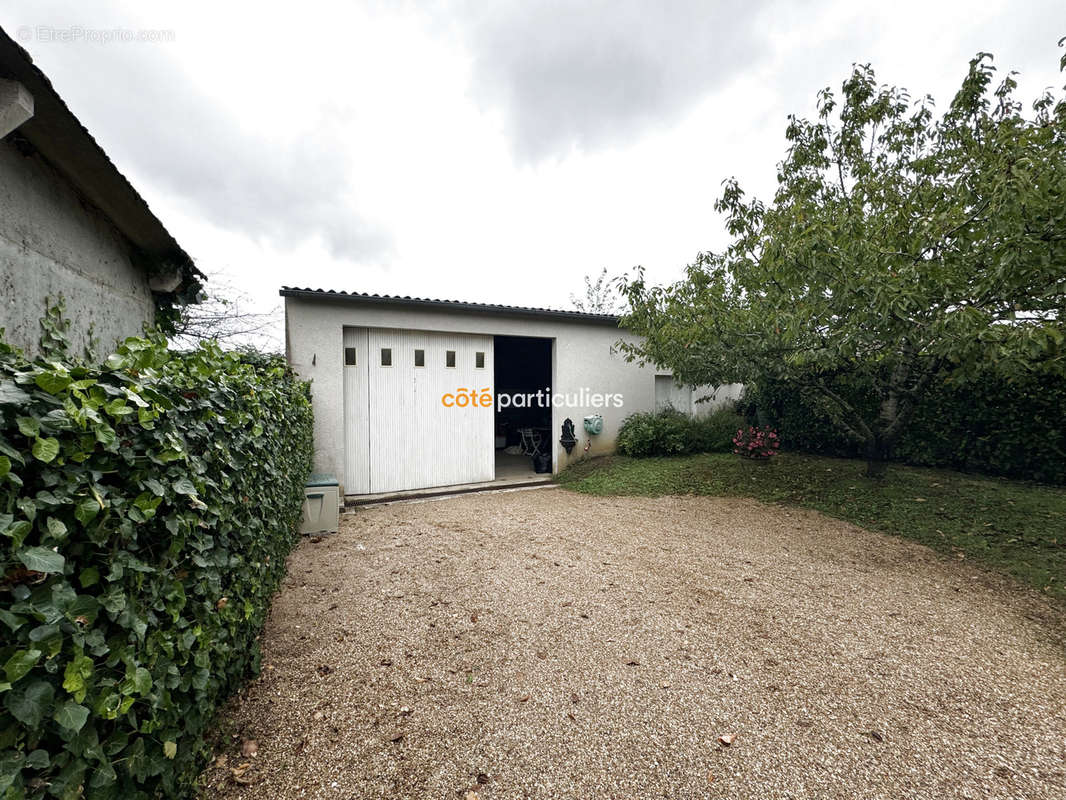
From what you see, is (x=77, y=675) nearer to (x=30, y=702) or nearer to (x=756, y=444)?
(x=30, y=702)

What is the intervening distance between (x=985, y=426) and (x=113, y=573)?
9573 millimetres

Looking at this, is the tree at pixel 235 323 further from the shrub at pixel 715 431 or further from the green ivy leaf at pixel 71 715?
the green ivy leaf at pixel 71 715

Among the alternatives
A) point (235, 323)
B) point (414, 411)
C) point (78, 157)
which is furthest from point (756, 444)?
point (235, 323)

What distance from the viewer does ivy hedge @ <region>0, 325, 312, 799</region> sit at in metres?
0.92

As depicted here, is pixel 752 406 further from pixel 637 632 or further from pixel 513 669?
pixel 513 669

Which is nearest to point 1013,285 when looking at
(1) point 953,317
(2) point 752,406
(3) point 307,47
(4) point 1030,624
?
(1) point 953,317

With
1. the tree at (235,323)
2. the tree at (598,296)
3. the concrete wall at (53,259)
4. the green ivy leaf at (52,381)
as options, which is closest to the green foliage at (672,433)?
the concrete wall at (53,259)

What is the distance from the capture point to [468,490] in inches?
281

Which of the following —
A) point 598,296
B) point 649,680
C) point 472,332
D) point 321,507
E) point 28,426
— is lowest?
point 649,680

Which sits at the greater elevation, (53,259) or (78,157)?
(78,157)

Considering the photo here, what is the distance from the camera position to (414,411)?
7.04m

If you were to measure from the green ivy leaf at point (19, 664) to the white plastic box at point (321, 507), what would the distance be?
4.15 m

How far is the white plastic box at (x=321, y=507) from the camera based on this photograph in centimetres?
478

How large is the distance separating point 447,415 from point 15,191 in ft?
17.3
